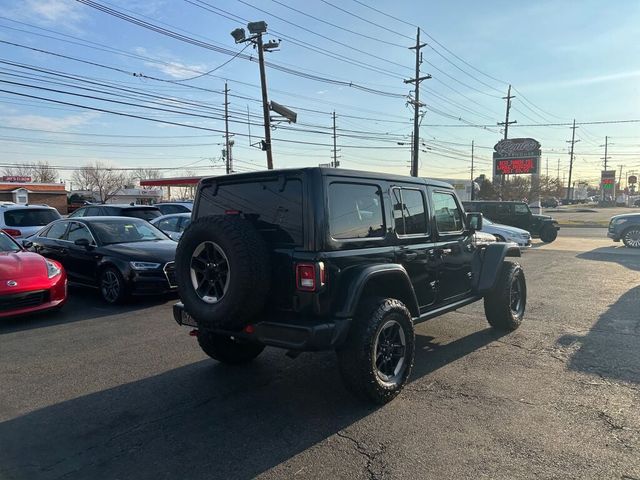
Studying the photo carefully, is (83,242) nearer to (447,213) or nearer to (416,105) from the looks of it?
(447,213)

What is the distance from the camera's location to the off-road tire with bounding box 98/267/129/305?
25.1 ft

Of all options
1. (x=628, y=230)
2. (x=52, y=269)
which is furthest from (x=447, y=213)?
(x=628, y=230)

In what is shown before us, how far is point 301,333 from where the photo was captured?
344 centimetres

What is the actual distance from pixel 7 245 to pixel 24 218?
19.8 ft

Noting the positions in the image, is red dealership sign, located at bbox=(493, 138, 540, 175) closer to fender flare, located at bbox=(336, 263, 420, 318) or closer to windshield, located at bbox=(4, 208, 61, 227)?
windshield, located at bbox=(4, 208, 61, 227)

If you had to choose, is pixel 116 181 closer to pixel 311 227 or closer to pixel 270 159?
pixel 270 159

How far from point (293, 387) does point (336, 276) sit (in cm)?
130

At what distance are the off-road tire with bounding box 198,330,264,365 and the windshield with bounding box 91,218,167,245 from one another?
4.55 m

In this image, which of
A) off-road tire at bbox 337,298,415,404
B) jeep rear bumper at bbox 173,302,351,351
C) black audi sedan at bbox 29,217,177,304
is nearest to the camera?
jeep rear bumper at bbox 173,302,351,351

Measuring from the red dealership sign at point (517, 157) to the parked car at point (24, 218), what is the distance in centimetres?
3696

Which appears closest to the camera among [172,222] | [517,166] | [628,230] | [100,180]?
[172,222]

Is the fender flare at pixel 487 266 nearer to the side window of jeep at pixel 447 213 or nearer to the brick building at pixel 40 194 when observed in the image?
the side window of jeep at pixel 447 213

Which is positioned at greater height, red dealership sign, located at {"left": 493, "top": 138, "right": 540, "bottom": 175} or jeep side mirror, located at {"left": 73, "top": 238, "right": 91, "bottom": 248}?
red dealership sign, located at {"left": 493, "top": 138, "right": 540, "bottom": 175}

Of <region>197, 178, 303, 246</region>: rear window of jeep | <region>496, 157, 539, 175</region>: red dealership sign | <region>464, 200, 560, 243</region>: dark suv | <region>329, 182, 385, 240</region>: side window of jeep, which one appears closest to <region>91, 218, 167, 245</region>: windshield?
<region>197, 178, 303, 246</region>: rear window of jeep
